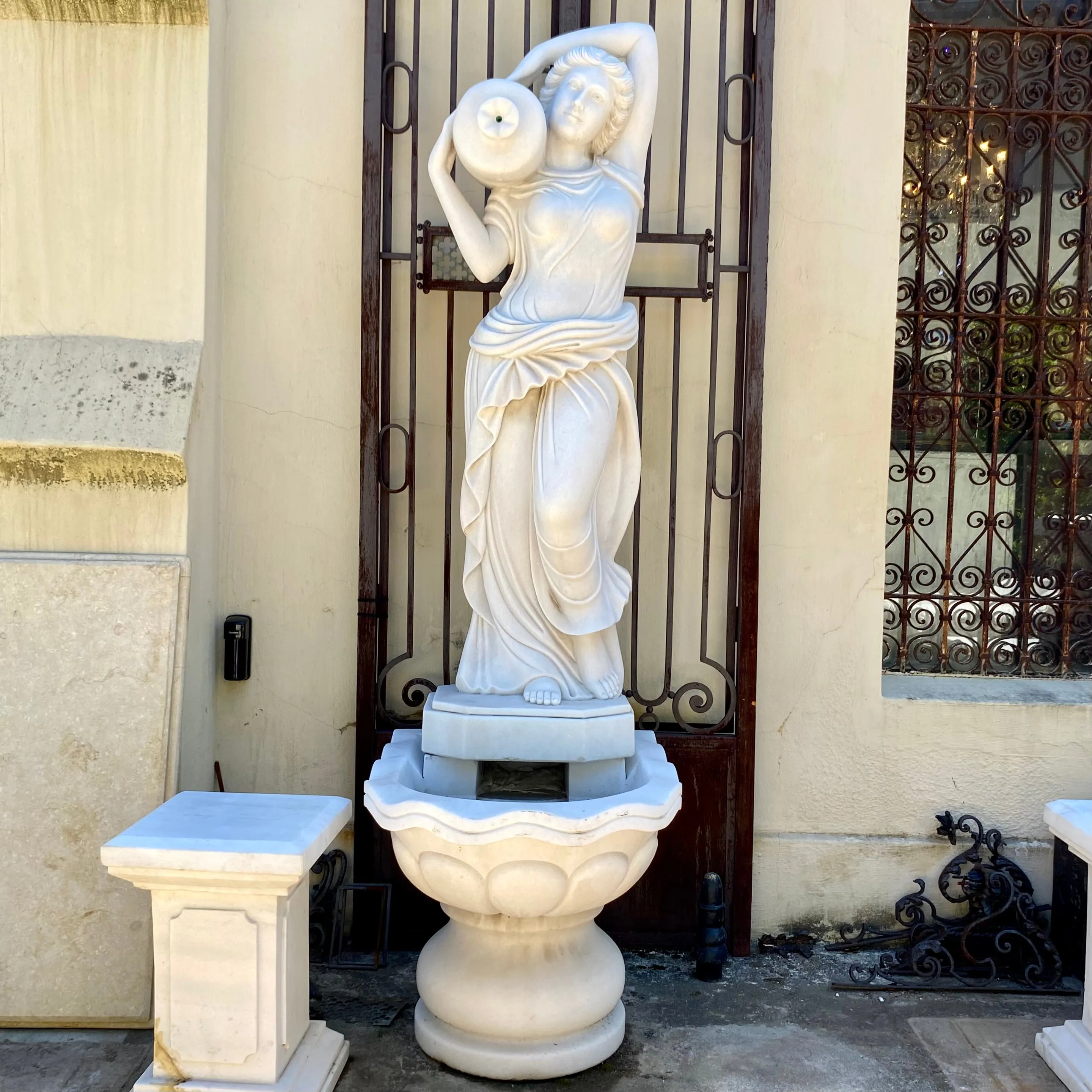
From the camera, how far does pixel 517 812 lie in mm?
2572

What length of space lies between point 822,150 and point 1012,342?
3.46 feet

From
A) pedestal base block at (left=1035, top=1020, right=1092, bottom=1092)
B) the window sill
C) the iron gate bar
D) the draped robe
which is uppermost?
the iron gate bar

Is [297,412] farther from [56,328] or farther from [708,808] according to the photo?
[708,808]

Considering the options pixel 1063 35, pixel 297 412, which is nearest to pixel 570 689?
pixel 297 412

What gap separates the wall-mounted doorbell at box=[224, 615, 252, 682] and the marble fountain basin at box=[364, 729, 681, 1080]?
2.67 feet

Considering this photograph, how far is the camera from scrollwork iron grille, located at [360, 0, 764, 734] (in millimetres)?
3619

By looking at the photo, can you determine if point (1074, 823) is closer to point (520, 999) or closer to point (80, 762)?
point (520, 999)

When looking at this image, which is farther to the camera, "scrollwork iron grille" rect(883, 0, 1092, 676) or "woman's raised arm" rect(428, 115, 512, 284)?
"scrollwork iron grille" rect(883, 0, 1092, 676)

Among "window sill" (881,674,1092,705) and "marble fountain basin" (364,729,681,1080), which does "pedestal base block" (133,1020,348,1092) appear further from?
"window sill" (881,674,1092,705)

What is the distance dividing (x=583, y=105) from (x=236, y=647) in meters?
2.16

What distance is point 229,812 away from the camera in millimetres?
2863

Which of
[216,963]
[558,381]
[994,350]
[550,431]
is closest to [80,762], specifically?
[216,963]

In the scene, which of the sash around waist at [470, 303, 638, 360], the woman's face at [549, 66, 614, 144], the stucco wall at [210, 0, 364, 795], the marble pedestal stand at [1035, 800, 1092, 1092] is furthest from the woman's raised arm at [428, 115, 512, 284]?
the marble pedestal stand at [1035, 800, 1092, 1092]

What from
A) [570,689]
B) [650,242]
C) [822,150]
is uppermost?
[822,150]
